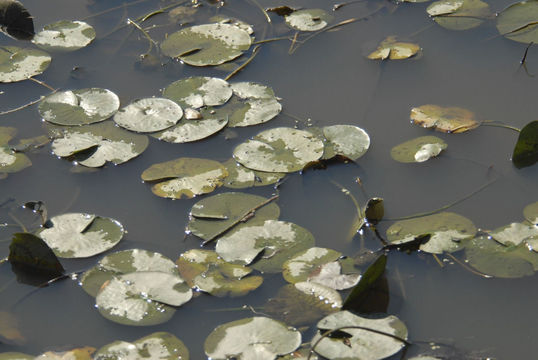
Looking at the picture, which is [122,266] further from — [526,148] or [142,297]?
[526,148]

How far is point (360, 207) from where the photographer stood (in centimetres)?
271

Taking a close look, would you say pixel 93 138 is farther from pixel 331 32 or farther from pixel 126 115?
pixel 331 32

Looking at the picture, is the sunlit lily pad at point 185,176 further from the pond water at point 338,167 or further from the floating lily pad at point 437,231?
the floating lily pad at point 437,231

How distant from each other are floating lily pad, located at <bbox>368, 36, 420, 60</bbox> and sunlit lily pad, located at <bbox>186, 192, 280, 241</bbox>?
1.13 m

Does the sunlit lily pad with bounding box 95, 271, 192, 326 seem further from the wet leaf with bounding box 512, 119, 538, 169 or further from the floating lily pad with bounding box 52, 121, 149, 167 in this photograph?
the wet leaf with bounding box 512, 119, 538, 169

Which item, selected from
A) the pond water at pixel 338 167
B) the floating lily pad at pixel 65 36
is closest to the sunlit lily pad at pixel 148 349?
the pond water at pixel 338 167

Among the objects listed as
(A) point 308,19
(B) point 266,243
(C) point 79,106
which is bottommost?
(B) point 266,243

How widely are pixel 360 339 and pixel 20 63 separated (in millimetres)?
2322

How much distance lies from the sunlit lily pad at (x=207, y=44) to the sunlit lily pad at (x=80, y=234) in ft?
3.61

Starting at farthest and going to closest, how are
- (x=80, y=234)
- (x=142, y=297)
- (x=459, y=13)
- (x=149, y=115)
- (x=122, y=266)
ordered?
(x=459, y=13) → (x=149, y=115) → (x=80, y=234) → (x=122, y=266) → (x=142, y=297)

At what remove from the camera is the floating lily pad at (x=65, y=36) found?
360 cm

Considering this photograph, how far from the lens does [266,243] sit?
8.30 feet

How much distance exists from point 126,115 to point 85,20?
953 millimetres

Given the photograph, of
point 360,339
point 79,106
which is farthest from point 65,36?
point 360,339
